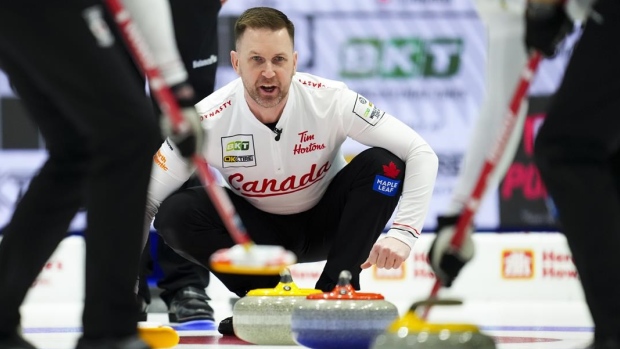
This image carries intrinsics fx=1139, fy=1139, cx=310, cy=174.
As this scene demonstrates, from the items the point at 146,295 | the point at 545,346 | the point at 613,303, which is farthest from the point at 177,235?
the point at 613,303

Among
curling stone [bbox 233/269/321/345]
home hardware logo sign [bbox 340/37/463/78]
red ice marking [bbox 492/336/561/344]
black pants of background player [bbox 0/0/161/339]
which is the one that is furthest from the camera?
home hardware logo sign [bbox 340/37/463/78]

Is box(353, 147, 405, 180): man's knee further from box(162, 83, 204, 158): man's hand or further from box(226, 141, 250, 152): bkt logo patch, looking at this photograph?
box(162, 83, 204, 158): man's hand

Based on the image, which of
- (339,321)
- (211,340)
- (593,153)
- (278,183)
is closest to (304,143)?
(278,183)

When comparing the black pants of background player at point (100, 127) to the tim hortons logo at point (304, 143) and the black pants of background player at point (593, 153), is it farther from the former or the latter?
the tim hortons logo at point (304, 143)

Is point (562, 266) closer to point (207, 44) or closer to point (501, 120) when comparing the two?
point (207, 44)

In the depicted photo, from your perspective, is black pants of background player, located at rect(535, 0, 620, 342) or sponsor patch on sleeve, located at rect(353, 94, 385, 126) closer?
black pants of background player, located at rect(535, 0, 620, 342)

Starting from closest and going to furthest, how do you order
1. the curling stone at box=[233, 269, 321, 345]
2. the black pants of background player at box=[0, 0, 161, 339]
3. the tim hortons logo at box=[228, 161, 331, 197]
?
the black pants of background player at box=[0, 0, 161, 339] < the curling stone at box=[233, 269, 321, 345] < the tim hortons logo at box=[228, 161, 331, 197]

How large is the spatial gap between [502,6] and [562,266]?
3.21 m

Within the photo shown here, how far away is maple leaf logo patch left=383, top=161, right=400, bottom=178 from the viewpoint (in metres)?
3.65

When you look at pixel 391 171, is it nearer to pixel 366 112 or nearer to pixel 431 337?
pixel 366 112

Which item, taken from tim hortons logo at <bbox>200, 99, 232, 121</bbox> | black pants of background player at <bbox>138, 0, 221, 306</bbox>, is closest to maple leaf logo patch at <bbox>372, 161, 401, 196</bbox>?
tim hortons logo at <bbox>200, 99, 232, 121</bbox>

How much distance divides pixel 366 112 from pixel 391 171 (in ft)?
0.79

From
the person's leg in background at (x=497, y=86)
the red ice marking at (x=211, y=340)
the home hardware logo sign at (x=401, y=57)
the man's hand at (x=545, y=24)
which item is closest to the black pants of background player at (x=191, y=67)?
the red ice marking at (x=211, y=340)

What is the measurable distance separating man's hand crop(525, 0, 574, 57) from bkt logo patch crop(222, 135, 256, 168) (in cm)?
179
